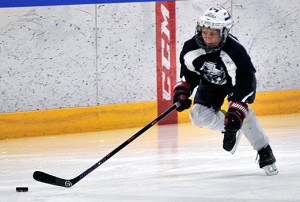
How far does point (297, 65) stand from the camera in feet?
26.3

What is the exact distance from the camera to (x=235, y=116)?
4418mm

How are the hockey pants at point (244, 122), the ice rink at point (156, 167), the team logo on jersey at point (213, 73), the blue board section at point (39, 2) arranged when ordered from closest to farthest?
the ice rink at point (156, 167), the team logo on jersey at point (213, 73), the hockey pants at point (244, 122), the blue board section at point (39, 2)

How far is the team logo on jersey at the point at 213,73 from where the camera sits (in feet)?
14.9

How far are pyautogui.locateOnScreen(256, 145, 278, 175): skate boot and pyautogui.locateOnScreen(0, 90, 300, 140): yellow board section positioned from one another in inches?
99.7

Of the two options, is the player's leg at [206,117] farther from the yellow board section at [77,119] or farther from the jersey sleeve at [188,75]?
the yellow board section at [77,119]

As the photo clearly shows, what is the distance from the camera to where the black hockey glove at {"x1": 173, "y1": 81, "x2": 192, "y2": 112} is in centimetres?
470

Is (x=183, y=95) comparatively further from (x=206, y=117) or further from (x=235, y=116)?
(x=235, y=116)

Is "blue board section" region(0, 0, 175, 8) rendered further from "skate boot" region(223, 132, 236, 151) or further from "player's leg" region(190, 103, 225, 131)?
"skate boot" region(223, 132, 236, 151)

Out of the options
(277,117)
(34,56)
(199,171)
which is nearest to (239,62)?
(199,171)

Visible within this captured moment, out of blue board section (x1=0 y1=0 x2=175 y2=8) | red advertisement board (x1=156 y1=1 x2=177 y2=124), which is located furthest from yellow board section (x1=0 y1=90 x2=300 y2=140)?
blue board section (x1=0 y1=0 x2=175 y2=8)

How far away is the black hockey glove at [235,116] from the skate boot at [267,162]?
1.08 feet

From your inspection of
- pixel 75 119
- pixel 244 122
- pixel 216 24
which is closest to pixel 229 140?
pixel 244 122

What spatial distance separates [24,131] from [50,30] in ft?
2.72

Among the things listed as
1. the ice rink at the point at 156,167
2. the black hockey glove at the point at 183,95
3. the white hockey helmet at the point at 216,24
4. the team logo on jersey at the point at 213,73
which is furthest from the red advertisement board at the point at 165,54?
the white hockey helmet at the point at 216,24
